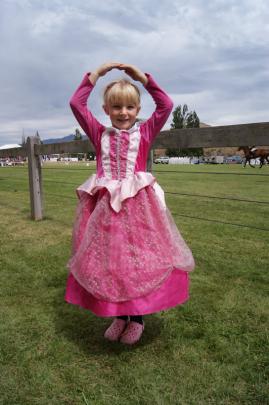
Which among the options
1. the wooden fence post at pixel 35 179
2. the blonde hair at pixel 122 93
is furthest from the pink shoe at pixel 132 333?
the wooden fence post at pixel 35 179

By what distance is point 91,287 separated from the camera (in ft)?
6.69

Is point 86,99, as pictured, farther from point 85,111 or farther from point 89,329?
point 89,329

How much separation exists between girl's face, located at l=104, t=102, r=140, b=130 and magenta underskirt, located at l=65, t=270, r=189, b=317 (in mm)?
980

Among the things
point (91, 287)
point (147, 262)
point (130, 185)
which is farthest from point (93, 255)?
point (130, 185)

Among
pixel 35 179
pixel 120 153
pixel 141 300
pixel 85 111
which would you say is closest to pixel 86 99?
pixel 85 111

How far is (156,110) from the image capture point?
231 cm

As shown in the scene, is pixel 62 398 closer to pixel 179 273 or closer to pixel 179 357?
pixel 179 357

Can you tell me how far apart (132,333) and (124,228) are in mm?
737

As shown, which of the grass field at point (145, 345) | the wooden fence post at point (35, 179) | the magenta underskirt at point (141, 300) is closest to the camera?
the grass field at point (145, 345)

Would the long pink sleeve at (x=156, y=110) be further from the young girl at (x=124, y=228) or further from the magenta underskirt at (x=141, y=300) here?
the magenta underskirt at (x=141, y=300)

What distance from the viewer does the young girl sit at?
2023mm

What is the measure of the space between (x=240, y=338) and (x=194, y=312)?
44 cm

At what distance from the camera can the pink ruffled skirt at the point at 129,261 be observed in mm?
2010

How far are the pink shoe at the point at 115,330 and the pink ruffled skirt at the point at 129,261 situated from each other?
367 millimetres
